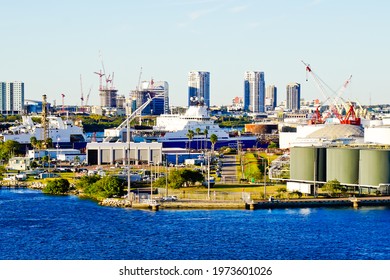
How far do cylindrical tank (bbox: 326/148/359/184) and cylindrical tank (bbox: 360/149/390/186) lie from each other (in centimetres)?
28

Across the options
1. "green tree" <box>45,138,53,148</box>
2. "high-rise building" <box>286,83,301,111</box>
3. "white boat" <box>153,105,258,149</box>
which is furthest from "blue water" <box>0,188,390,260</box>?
"high-rise building" <box>286,83,301,111</box>

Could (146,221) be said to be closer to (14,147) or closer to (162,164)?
(162,164)

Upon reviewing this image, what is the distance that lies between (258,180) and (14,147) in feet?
43.7

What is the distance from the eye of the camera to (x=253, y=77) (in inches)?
4067

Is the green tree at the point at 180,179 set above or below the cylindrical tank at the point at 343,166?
below

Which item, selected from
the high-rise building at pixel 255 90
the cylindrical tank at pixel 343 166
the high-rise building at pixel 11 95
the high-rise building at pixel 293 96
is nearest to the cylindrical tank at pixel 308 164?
the cylindrical tank at pixel 343 166

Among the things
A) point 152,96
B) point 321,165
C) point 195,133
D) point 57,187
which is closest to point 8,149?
point 195,133

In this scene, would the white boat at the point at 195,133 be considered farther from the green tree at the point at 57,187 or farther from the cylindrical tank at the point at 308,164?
the cylindrical tank at the point at 308,164

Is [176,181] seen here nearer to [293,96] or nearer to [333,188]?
[333,188]

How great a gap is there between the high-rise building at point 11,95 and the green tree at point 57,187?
60.6 metres

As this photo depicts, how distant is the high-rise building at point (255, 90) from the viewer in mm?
102562

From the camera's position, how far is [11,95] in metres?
82.1

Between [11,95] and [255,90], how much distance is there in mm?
31502

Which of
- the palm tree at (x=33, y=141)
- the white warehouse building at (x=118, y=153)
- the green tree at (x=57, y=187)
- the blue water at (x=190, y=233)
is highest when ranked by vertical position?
the palm tree at (x=33, y=141)
